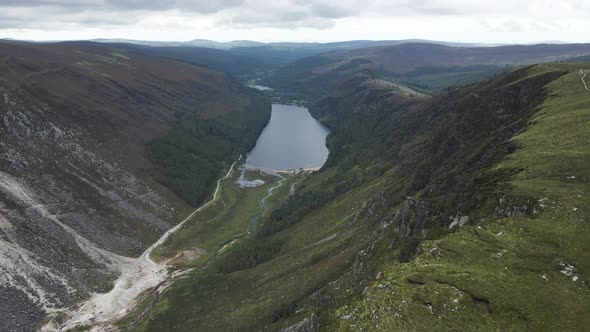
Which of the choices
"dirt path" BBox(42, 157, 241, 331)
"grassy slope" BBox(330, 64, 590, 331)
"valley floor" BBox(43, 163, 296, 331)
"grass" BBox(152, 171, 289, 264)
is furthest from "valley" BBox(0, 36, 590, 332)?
"grass" BBox(152, 171, 289, 264)

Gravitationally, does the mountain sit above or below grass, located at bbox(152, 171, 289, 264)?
above

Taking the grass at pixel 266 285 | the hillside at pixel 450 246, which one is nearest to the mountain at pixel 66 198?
the hillside at pixel 450 246

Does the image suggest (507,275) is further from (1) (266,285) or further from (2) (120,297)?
(2) (120,297)

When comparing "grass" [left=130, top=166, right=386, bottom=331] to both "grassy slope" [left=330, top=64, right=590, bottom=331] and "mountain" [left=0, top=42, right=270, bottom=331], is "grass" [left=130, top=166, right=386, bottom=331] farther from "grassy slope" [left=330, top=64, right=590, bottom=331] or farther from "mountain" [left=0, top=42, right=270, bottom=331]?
"grassy slope" [left=330, top=64, right=590, bottom=331]

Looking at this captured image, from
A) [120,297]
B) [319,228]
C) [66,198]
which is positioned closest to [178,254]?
[120,297]

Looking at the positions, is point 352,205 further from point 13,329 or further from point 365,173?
point 13,329

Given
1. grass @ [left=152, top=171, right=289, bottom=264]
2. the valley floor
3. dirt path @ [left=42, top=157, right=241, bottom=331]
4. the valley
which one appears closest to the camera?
the valley

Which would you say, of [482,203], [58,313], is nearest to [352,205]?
[482,203]
